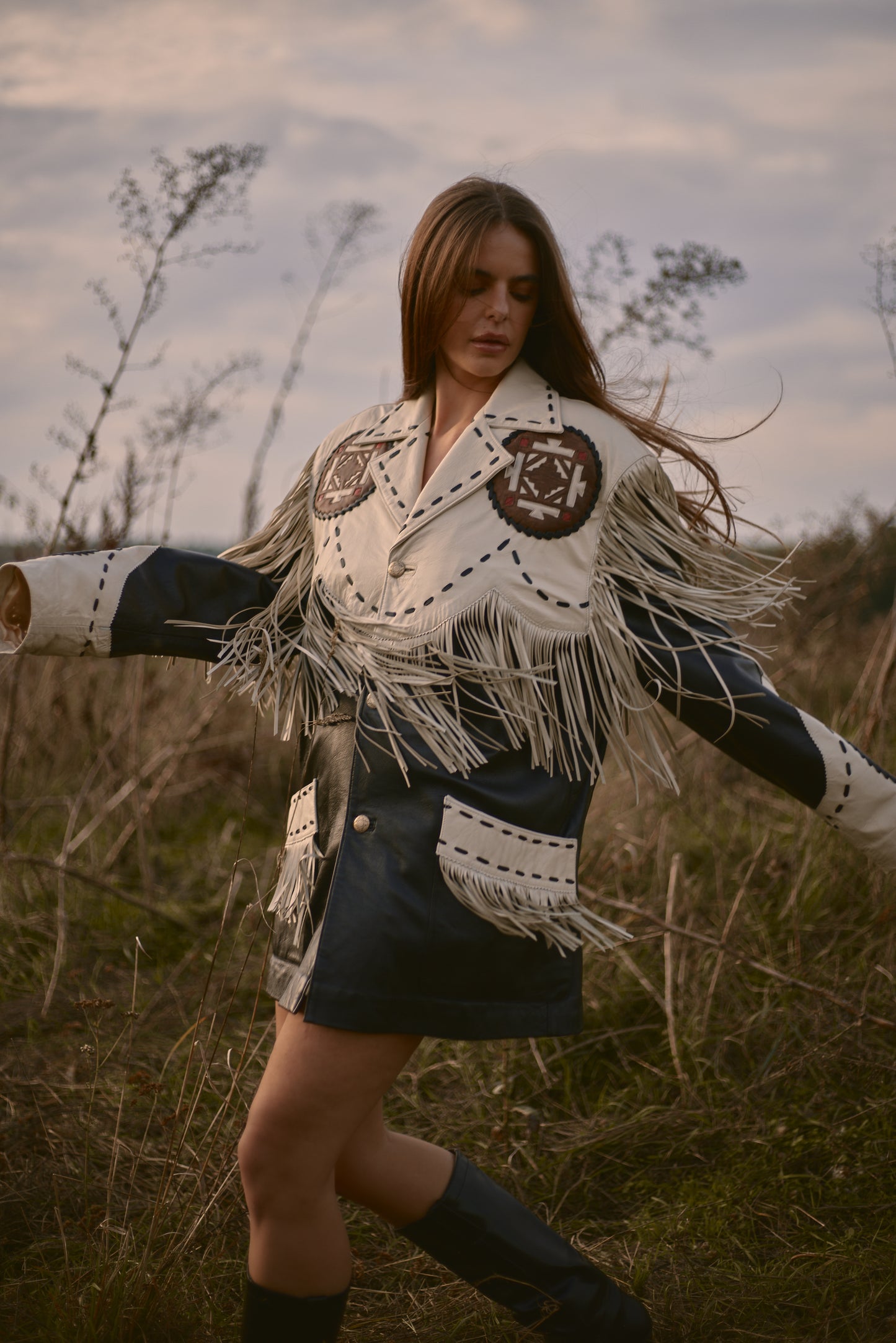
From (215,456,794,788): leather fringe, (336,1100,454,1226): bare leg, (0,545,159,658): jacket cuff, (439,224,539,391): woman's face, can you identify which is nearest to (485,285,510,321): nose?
(439,224,539,391): woman's face

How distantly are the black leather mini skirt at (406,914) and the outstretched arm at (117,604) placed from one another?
13.2 inches

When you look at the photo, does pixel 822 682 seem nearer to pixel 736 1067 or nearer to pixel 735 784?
pixel 735 784

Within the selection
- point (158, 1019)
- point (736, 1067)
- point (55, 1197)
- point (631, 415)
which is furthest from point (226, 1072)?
point (631, 415)

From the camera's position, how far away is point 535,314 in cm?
201

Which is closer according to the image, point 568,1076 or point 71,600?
point 71,600

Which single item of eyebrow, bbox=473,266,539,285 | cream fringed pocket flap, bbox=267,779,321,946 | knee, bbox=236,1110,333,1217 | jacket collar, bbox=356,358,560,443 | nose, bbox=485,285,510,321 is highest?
eyebrow, bbox=473,266,539,285

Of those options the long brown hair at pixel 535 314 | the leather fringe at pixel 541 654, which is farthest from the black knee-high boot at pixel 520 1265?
the long brown hair at pixel 535 314

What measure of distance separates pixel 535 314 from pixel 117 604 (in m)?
0.94

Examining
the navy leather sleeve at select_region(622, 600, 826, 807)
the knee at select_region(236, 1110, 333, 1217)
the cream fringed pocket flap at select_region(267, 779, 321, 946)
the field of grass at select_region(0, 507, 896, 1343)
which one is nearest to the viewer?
the knee at select_region(236, 1110, 333, 1217)

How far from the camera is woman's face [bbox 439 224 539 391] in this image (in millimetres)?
1915

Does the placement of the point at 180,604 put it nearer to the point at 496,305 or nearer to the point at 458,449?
the point at 458,449

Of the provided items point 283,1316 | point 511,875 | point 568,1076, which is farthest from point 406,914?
point 568,1076

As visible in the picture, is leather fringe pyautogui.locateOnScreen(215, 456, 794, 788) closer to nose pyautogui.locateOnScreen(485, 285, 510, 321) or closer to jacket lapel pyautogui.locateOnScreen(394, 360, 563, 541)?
jacket lapel pyautogui.locateOnScreen(394, 360, 563, 541)

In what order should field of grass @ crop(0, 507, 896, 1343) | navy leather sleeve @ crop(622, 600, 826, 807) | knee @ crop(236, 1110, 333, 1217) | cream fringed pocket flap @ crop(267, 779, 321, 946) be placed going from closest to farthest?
1. knee @ crop(236, 1110, 333, 1217)
2. cream fringed pocket flap @ crop(267, 779, 321, 946)
3. navy leather sleeve @ crop(622, 600, 826, 807)
4. field of grass @ crop(0, 507, 896, 1343)
